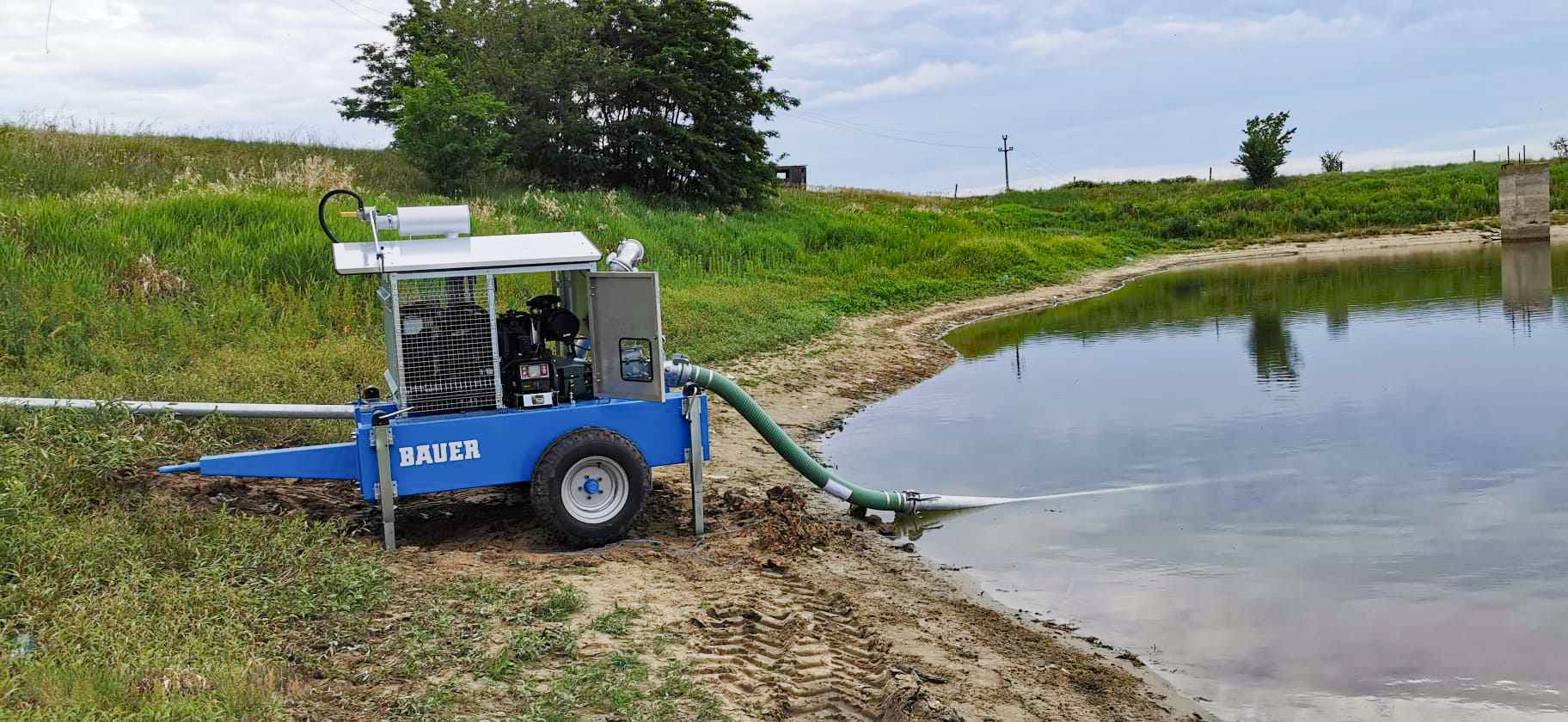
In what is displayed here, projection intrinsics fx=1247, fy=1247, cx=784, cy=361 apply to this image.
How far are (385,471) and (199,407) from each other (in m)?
1.79

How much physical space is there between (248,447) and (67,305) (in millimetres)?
4652

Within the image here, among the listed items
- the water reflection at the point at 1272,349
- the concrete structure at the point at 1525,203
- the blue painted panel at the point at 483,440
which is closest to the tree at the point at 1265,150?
the concrete structure at the point at 1525,203

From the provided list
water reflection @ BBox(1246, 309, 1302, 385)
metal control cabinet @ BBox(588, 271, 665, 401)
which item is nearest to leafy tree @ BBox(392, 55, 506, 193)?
water reflection @ BBox(1246, 309, 1302, 385)

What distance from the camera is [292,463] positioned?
7527 millimetres

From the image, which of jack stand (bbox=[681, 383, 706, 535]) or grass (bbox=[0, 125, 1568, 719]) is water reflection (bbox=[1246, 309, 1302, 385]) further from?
jack stand (bbox=[681, 383, 706, 535])

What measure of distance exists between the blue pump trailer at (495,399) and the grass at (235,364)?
2.03ft

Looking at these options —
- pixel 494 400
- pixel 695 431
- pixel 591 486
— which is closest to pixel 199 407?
pixel 494 400

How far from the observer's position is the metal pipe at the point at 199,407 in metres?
8.20

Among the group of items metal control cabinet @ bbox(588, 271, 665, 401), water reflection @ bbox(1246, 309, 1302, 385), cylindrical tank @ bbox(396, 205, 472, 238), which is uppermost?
cylindrical tank @ bbox(396, 205, 472, 238)

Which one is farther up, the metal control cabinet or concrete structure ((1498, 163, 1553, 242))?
concrete structure ((1498, 163, 1553, 242))

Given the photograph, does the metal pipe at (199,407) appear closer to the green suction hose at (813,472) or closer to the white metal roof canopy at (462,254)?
the white metal roof canopy at (462,254)

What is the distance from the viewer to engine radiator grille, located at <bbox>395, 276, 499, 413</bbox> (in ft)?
25.0

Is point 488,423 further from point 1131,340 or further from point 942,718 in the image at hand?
point 1131,340

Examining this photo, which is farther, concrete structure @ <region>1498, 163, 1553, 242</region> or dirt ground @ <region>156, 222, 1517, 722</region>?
concrete structure @ <region>1498, 163, 1553, 242</region>
